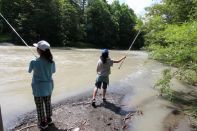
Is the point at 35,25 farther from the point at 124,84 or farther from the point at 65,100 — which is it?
the point at 65,100

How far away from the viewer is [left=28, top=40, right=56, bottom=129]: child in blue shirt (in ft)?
21.3

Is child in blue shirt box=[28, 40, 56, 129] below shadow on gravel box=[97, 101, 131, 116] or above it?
above

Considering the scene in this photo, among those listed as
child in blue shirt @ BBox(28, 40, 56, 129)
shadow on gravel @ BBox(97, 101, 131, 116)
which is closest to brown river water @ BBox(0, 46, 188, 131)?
shadow on gravel @ BBox(97, 101, 131, 116)

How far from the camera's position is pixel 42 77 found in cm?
657

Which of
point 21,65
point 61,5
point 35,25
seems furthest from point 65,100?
point 61,5

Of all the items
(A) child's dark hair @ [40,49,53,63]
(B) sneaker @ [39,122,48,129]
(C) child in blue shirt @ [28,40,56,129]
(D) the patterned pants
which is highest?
(A) child's dark hair @ [40,49,53,63]

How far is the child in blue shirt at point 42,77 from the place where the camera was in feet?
21.3

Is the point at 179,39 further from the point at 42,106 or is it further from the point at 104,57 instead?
the point at 42,106

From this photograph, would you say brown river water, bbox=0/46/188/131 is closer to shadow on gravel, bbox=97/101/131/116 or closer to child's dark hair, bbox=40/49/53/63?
shadow on gravel, bbox=97/101/131/116

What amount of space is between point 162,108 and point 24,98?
4479 mm

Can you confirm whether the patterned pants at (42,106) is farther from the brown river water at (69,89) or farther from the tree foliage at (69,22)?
the tree foliage at (69,22)

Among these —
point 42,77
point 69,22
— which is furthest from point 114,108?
point 69,22

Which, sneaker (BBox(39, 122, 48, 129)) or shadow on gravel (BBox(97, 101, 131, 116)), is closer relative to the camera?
sneaker (BBox(39, 122, 48, 129))

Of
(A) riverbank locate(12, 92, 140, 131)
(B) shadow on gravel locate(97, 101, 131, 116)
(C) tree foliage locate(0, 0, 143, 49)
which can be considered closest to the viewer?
(A) riverbank locate(12, 92, 140, 131)
